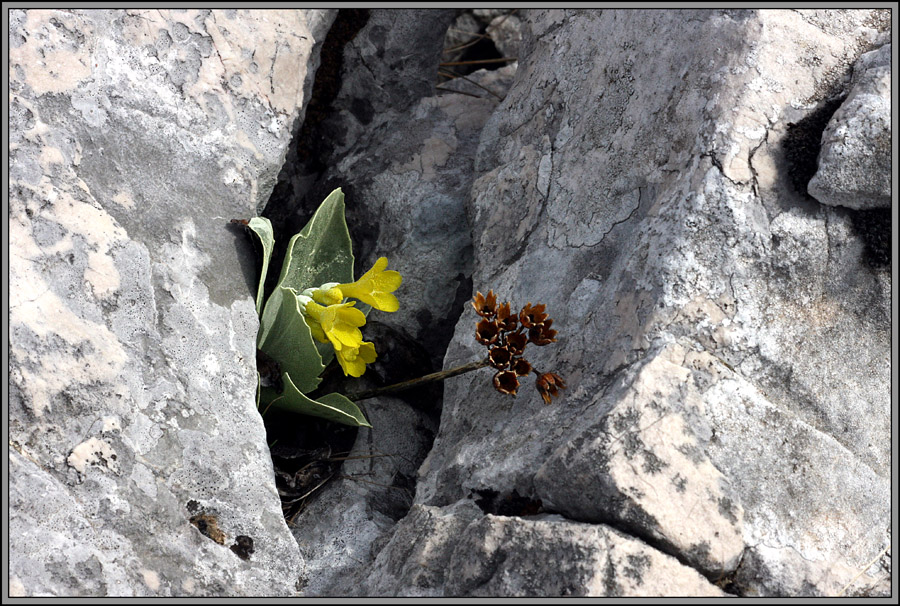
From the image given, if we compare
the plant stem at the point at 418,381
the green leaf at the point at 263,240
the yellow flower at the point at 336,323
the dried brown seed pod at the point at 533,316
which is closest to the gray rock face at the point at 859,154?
the dried brown seed pod at the point at 533,316

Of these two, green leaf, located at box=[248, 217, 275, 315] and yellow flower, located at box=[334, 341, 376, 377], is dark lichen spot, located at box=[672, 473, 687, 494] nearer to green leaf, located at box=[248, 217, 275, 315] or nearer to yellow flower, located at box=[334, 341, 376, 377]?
yellow flower, located at box=[334, 341, 376, 377]

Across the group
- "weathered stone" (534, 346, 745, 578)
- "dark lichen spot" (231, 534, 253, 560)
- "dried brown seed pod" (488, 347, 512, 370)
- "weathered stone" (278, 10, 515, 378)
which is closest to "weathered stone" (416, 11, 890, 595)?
"weathered stone" (534, 346, 745, 578)

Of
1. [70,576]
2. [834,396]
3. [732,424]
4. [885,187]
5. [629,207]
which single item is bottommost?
[70,576]

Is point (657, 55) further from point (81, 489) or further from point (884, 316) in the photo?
point (81, 489)

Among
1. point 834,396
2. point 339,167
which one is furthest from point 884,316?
point 339,167

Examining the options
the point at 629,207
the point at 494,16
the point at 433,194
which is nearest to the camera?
the point at 629,207

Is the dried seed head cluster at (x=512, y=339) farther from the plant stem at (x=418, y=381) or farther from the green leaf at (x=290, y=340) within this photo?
the green leaf at (x=290, y=340)

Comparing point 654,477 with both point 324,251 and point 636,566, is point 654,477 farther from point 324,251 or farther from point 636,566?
point 324,251
